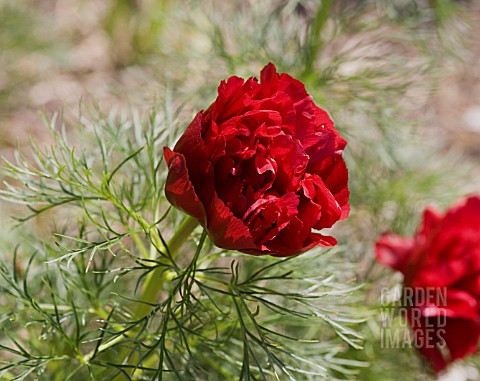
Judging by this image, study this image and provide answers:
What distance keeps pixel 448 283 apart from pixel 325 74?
1.66ft

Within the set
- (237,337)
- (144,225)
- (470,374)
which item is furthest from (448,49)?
(144,225)

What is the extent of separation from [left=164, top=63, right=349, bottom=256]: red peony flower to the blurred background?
26 centimetres

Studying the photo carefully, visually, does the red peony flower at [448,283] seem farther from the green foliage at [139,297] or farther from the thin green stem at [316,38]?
the thin green stem at [316,38]

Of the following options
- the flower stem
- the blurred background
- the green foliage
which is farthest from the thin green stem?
the flower stem

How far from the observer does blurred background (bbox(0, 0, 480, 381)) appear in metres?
1.22

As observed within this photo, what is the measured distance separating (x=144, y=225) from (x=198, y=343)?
0.66 feet

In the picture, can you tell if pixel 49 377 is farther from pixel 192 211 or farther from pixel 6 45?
pixel 6 45

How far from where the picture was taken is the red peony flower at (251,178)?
55 centimetres

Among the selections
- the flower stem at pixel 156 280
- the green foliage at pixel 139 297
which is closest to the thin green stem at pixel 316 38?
the green foliage at pixel 139 297

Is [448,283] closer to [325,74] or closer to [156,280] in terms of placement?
[156,280]

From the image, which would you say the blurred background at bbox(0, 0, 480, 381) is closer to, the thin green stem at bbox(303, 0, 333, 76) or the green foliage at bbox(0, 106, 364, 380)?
the thin green stem at bbox(303, 0, 333, 76)

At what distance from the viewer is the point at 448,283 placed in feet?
2.77

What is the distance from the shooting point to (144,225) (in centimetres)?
65

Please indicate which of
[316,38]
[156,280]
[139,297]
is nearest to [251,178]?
[156,280]
